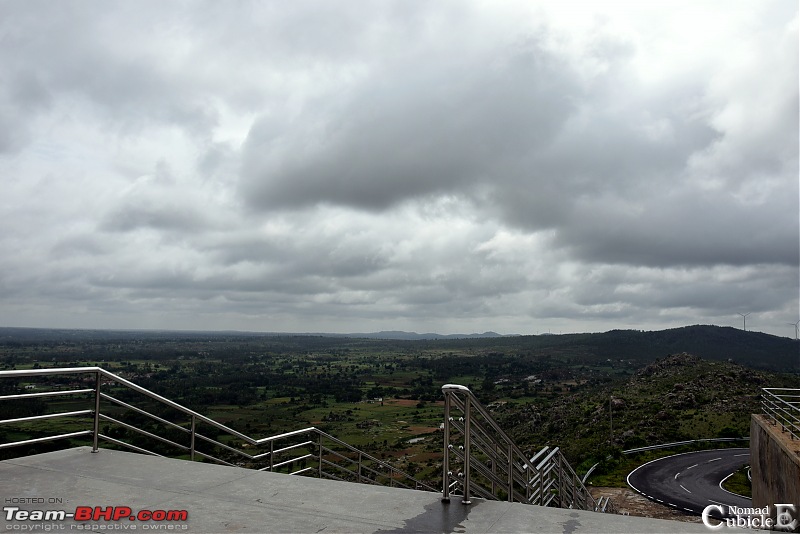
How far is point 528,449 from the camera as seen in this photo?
50438 mm

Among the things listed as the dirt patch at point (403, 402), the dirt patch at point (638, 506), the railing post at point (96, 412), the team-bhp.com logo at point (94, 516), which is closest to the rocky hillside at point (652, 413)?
the dirt patch at point (638, 506)

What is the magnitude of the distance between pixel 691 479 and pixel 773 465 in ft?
53.6

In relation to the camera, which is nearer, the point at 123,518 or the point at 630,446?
the point at 123,518

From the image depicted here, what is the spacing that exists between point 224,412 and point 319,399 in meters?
23.9

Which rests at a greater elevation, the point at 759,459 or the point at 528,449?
the point at 759,459

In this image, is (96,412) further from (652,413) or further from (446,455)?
(652,413)

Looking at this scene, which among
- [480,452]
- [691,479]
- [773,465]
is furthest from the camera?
[691,479]

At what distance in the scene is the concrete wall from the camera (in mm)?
14275

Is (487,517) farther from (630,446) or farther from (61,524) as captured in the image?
A: (630,446)

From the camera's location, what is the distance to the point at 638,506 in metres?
25.4

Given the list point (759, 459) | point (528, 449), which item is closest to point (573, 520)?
point (759, 459)

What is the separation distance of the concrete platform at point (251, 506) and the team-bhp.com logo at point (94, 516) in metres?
0.02

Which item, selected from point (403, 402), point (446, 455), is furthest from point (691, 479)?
point (403, 402)

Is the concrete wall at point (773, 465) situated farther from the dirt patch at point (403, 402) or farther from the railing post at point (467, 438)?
the dirt patch at point (403, 402)
